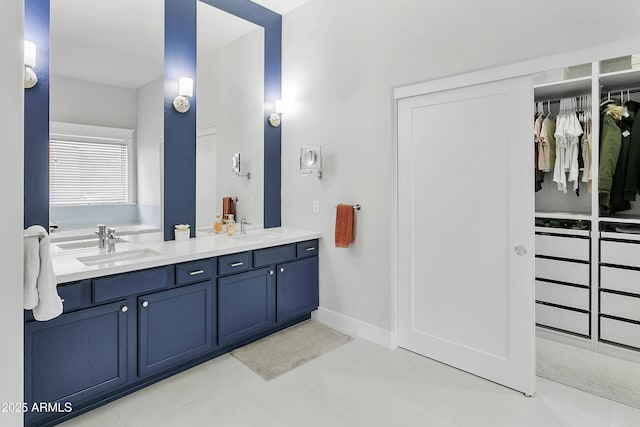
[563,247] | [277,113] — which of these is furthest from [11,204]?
[563,247]

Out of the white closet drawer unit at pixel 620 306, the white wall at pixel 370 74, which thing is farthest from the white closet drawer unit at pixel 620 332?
the white wall at pixel 370 74

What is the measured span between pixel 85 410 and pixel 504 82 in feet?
10.8

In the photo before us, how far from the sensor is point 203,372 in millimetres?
2578

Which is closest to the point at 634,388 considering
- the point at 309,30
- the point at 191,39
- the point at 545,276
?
the point at 545,276

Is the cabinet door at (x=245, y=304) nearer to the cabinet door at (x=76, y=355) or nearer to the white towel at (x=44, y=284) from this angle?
the cabinet door at (x=76, y=355)

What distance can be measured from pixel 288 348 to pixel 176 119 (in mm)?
2108

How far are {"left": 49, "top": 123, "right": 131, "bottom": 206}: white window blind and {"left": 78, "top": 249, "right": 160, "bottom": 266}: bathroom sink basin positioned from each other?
418 mm

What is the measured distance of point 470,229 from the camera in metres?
2.55

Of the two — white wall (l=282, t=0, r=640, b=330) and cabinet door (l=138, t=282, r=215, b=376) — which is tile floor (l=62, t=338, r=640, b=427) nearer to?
cabinet door (l=138, t=282, r=215, b=376)

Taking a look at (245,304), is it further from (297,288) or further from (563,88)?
(563,88)

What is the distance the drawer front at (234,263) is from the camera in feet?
8.92

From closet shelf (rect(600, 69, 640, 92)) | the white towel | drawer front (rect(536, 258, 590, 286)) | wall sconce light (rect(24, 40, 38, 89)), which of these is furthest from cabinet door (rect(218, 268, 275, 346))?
closet shelf (rect(600, 69, 640, 92))

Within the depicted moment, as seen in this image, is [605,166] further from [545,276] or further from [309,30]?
[309,30]

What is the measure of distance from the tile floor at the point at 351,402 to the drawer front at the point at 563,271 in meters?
0.94
